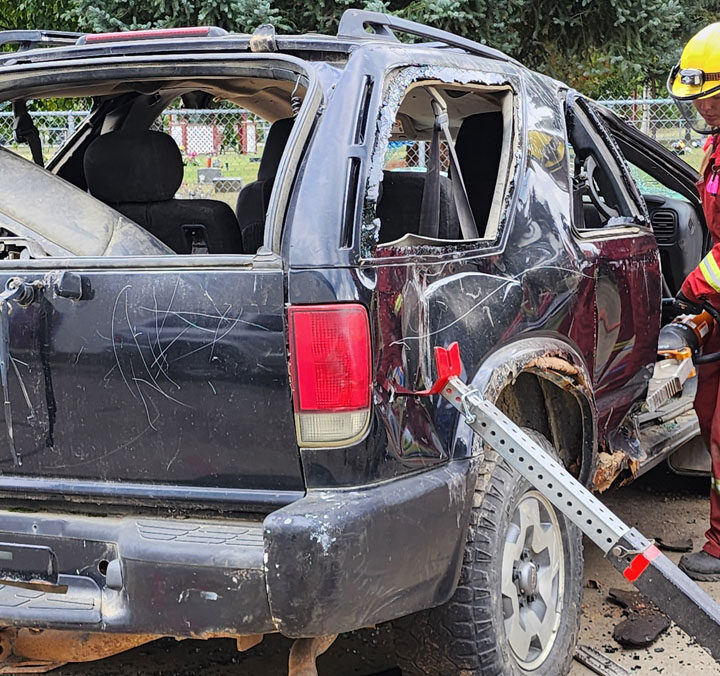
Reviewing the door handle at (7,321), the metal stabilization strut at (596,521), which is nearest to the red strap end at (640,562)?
the metal stabilization strut at (596,521)

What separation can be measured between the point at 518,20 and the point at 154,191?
7.99 m

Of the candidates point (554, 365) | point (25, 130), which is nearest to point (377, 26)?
point (554, 365)

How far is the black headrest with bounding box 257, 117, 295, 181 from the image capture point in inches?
166

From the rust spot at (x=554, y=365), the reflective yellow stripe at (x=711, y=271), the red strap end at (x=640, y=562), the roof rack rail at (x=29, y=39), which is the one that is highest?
the roof rack rail at (x=29, y=39)

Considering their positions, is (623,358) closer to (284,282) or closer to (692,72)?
(692,72)

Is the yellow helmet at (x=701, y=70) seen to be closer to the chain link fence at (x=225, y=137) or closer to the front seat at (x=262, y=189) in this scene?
the front seat at (x=262, y=189)

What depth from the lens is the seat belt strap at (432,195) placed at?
120 inches

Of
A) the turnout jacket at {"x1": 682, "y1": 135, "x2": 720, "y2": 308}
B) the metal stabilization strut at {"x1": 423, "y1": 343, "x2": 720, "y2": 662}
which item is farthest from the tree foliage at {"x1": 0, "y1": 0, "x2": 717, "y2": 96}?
the metal stabilization strut at {"x1": 423, "y1": 343, "x2": 720, "y2": 662}

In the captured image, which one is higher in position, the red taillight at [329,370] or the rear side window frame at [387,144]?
the rear side window frame at [387,144]

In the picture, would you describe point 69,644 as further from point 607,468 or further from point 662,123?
point 662,123

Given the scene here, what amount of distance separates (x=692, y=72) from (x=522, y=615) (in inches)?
101

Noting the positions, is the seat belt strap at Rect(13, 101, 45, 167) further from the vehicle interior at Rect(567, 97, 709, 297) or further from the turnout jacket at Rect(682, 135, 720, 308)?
the turnout jacket at Rect(682, 135, 720, 308)

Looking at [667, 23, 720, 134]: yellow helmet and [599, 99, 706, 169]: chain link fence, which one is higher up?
[667, 23, 720, 134]: yellow helmet

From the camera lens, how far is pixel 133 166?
384 cm
